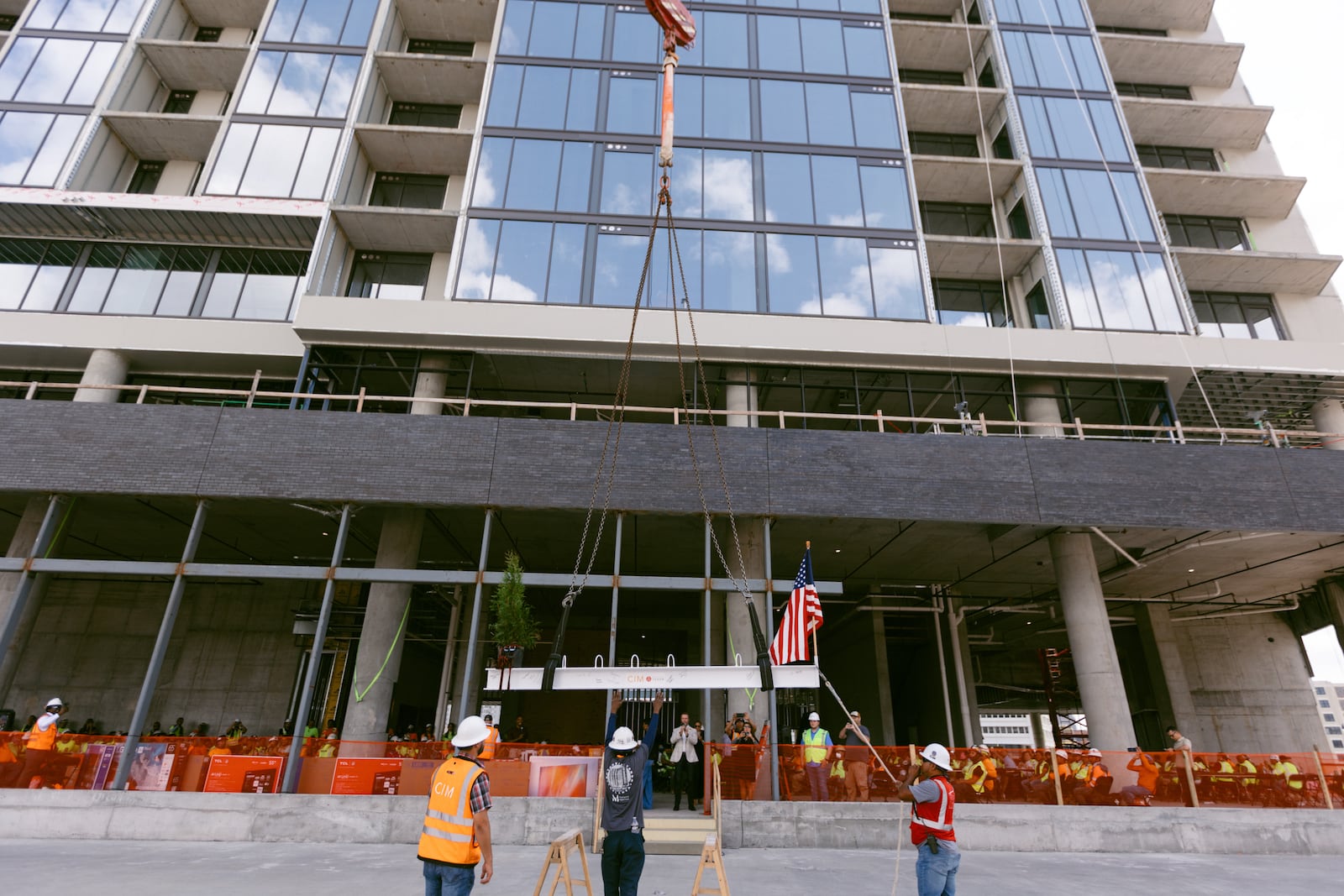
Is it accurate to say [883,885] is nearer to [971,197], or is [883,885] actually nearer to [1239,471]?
[1239,471]

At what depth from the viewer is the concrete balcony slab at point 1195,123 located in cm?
3064

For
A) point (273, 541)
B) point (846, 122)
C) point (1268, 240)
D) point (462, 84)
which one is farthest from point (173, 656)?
point (1268, 240)

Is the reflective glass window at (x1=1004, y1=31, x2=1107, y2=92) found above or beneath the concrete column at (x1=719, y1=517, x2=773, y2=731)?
above

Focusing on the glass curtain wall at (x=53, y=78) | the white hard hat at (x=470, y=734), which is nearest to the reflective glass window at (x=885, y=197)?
the white hard hat at (x=470, y=734)

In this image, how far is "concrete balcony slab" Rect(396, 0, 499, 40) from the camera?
29.4m

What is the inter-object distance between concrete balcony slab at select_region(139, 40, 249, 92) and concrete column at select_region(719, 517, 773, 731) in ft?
87.7

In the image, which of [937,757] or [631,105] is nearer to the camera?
[937,757]

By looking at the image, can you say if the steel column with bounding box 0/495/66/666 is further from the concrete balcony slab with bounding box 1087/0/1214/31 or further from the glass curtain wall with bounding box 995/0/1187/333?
Answer: the concrete balcony slab with bounding box 1087/0/1214/31

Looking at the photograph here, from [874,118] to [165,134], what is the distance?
26.6m

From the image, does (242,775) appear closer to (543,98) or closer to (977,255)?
(543,98)

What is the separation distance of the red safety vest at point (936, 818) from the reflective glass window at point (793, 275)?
16.9m

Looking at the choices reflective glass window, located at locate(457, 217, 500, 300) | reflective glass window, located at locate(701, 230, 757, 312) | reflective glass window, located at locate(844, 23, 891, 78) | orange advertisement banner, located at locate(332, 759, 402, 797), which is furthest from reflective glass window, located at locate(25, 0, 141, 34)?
orange advertisement banner, located at locate(332, 759, 402, 797)

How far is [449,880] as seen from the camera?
5.50m

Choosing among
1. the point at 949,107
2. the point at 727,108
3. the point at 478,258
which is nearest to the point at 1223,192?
the point at 949,107
